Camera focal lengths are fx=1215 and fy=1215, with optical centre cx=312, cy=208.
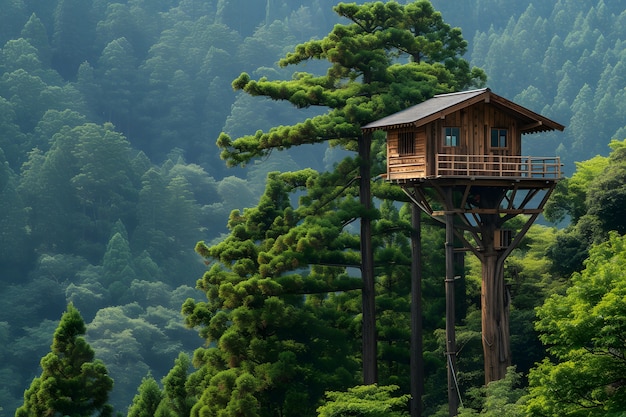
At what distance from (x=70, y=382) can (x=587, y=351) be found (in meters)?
14.9

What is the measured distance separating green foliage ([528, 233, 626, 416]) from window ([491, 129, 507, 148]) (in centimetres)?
961

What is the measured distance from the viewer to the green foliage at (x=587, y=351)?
96.4ft

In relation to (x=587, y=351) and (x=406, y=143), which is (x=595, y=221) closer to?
(x=406, y=143)

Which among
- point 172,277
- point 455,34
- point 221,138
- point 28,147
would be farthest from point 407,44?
point 28,147

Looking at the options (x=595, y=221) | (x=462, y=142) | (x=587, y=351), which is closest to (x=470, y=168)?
(x=462, y=142)

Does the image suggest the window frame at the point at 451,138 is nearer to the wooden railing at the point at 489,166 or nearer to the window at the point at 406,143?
the wooden railing at the point at 489,166

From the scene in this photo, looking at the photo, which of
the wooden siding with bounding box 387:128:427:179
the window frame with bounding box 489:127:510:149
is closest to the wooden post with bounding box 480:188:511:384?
the window frame with bounding box 489:127:510:149

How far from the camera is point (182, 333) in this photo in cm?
10850

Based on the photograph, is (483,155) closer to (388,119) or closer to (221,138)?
(388,119)

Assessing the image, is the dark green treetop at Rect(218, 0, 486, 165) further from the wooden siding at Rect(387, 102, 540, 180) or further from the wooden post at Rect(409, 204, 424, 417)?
the wooden post at Rect(409, 204, 424, 417)

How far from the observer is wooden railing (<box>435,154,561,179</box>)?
1537 inches

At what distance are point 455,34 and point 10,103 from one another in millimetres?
94113

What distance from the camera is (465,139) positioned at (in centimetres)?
4031

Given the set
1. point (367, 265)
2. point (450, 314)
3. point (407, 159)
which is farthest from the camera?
point (367, 265)
